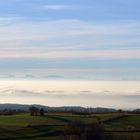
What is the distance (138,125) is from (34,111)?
38906 millimetres

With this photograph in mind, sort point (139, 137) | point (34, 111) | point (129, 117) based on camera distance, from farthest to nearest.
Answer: point (34, 111) → point (129, 117) → point (139, 137)

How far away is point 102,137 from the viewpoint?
9025cm

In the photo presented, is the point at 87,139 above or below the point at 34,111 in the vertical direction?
below

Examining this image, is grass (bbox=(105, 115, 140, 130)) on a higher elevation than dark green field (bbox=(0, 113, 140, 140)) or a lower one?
higher

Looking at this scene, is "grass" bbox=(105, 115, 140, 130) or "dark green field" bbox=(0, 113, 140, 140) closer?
"dark green field" bbox=(0, 113, 140, 140)

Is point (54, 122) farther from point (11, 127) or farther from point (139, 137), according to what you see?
point (139, 137)

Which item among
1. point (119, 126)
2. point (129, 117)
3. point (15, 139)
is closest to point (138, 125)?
point (119, 126)

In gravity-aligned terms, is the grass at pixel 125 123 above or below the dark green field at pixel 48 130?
above

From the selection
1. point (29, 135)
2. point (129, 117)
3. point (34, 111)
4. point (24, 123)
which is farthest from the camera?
point (34, 111)

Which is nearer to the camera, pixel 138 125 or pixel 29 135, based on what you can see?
pixel 29 135

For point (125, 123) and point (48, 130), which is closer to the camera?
point (48, 130)

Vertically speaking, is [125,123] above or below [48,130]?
above

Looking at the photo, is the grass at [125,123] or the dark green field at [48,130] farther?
the grass at [125,123]

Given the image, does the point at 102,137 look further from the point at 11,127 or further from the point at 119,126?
the point at 119,126
